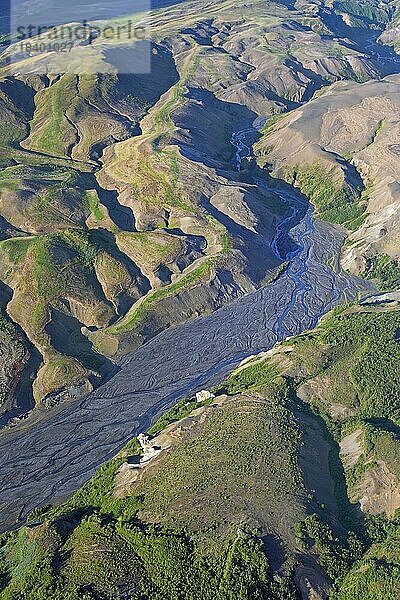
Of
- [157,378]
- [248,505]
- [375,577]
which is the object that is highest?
[248,505]

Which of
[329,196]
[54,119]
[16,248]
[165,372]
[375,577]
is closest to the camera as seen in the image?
[375,577]

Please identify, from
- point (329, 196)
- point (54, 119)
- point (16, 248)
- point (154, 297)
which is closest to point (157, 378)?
point (154, 297)

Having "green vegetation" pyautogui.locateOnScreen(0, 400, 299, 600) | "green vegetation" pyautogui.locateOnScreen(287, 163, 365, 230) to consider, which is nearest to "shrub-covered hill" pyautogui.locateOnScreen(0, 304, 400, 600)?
"green vegetation" pyautogui.locateOnScreen(0, 400, 299, 600)

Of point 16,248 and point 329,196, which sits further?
point 329,196

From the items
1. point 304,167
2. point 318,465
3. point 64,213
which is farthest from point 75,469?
point 304,167

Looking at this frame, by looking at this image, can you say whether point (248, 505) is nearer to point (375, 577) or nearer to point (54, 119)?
point (375, 577)
